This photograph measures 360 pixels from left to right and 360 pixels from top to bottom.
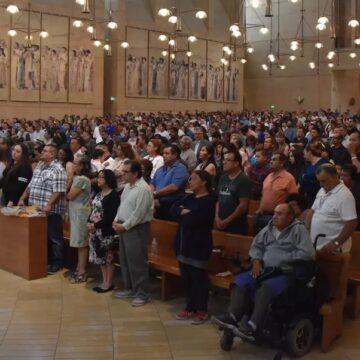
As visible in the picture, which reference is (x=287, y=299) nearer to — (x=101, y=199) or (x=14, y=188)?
(x=101, y=199)

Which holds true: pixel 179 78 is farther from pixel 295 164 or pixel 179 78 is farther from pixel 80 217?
pixel 80 217

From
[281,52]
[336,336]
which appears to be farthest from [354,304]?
[281,52]

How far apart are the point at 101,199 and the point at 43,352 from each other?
2283 millimetres

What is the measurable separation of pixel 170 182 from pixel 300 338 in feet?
9.52

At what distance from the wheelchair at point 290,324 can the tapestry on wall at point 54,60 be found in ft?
75.8

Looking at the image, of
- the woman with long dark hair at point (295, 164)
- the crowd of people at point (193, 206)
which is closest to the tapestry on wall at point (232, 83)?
the crowd of people at point (193, 206)

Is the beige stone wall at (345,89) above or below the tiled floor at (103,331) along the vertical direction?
above

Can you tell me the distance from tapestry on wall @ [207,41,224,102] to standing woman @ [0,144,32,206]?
27206 millimetres

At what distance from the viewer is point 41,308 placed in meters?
6.45

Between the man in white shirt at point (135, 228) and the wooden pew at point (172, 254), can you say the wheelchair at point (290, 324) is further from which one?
the man in white shirt at point (135, 228)

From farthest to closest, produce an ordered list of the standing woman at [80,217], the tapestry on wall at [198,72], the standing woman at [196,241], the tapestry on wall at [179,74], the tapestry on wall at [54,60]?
the tapestry on wall at [198,72] < the tapestry on wall at [179,74] < the tapestry on wall at [54,60] < the standing woman at [80,217] < the standing woman at [196,241]

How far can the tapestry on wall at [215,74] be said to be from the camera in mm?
35000

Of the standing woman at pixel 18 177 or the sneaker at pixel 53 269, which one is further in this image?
the standing woman at pixel 18 177

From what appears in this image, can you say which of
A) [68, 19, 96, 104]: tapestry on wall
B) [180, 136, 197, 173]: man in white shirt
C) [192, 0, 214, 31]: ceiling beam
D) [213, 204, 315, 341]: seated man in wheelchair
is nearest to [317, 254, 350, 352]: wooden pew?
[213, 204, 315, 341]: seated man in wheelchair
